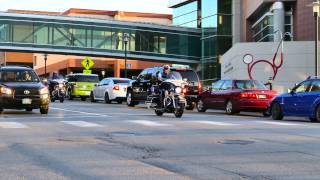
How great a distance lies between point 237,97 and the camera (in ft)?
77.0

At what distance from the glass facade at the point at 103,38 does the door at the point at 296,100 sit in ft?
Answer: 154

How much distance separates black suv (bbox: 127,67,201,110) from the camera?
26.5 m

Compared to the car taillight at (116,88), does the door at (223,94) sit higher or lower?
lower

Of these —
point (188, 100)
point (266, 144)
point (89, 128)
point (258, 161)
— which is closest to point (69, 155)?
point (258, 161)

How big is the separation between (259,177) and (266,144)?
→ 12.0ft

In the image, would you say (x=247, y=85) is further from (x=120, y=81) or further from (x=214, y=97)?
(x=120, y=81)

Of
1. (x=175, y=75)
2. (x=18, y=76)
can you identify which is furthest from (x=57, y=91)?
(x=18, y=76)

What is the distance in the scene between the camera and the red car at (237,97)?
76.1ft

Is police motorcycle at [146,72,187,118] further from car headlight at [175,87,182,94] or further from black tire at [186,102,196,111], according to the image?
black tire at [186,102,196,111]

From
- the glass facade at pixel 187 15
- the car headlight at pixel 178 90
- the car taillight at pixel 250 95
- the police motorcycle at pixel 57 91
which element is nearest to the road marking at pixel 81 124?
the car headlight at pixel 178 90

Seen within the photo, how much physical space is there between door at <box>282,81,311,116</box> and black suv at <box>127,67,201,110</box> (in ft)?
18.9

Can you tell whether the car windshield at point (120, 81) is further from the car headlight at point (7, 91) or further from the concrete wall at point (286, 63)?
the car headlight at point (7, 91)

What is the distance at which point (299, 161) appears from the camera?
9.54m

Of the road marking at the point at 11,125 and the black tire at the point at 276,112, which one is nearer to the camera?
the road marking at the point at 11,125
